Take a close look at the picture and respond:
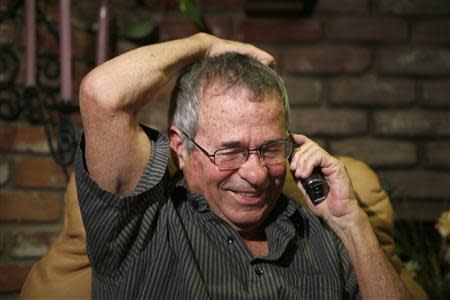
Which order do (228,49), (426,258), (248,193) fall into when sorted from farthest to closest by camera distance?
(426,258), (228,49), (248,193)

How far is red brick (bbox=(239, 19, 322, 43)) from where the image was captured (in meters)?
1.69

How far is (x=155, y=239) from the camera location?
1.09m

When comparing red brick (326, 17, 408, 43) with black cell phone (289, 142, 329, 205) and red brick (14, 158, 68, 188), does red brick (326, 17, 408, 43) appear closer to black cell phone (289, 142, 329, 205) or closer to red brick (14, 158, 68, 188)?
black cell phone (289, 142, 329, 205)

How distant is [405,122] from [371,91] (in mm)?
149

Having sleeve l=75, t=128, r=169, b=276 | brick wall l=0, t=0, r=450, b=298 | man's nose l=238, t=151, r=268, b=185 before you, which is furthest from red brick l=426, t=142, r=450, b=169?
sleeve l=75, t=128, r=169, b=276

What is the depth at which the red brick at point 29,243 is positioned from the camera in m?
1.38

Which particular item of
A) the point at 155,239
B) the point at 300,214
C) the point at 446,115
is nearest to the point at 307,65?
the point at 446,115

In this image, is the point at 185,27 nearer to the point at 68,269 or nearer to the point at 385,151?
the point at 385,151

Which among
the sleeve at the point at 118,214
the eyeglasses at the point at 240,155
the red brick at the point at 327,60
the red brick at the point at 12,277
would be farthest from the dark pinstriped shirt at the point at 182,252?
the red brick at the point at 327,60

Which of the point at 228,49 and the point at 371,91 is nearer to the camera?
the point at 228,49

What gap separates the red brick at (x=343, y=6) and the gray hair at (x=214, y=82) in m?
0.62

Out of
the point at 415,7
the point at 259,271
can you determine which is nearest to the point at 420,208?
the point at 415,7

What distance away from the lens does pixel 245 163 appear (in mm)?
1086

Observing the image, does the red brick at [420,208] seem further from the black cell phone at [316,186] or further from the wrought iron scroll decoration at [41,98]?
the wrought iron scroll decoration at [41,98]
